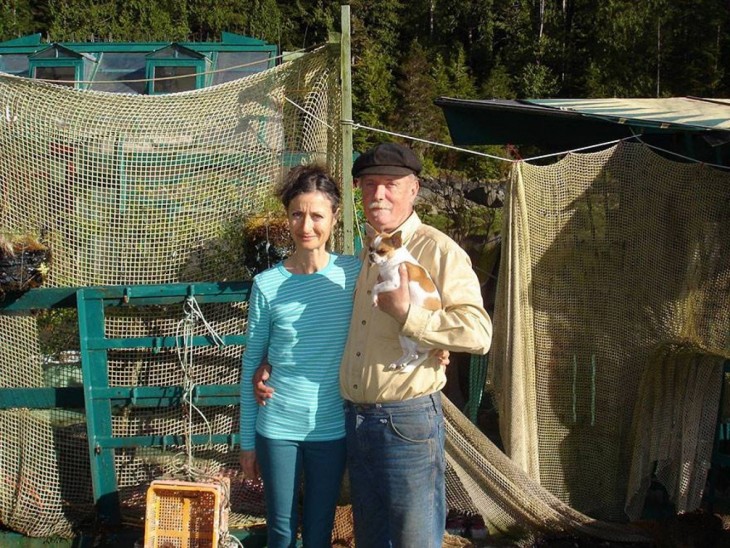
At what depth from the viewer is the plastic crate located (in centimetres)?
379

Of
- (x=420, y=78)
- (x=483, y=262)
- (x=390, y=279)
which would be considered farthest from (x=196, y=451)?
(x=420, y=78)

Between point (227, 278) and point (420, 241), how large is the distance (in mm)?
1857

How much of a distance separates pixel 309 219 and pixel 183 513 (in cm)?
167

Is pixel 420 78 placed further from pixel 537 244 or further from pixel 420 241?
pixel 420 241

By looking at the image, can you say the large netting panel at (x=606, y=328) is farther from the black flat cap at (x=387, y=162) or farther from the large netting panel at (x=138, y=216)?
the black flat cap at (x=387, y=162)

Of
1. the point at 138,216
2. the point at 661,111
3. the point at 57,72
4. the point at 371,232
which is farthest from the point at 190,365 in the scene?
the point at 57,72

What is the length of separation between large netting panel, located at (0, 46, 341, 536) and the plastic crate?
0.38 meters

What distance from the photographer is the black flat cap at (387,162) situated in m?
2.72

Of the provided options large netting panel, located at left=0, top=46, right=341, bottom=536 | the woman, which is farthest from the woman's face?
large netting panel, located at left=0, top=46, right=341, bottom=536

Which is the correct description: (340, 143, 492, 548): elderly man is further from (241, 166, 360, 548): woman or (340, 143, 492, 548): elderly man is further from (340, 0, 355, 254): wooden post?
(340, 0, 355, 254): wooden post

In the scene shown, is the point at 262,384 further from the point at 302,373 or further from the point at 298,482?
the point at 298,482

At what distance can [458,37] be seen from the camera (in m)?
28.2

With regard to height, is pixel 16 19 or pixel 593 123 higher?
pixel 16 19

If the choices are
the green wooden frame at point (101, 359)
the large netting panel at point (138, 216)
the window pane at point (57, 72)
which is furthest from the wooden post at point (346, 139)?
the window pane at point (57, 72)
